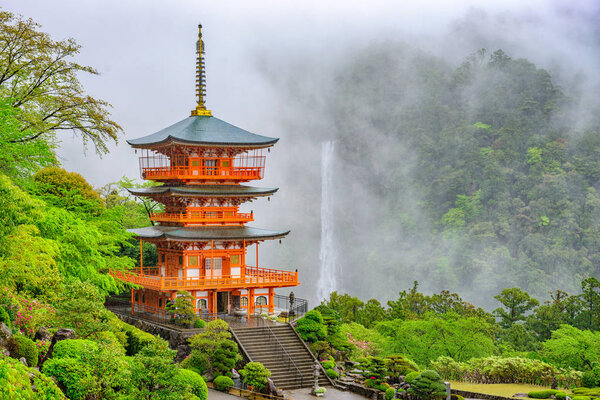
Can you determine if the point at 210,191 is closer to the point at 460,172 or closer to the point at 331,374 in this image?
the point at 331,374

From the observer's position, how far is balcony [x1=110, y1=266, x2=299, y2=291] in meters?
27.8

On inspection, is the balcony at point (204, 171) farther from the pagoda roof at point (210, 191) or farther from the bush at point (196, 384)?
the bush at point (196, 384)

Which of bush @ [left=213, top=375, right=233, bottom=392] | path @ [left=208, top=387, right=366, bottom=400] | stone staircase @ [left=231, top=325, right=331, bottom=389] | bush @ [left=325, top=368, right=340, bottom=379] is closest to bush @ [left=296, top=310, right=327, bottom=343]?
stone staircase @ [left=231, top=325, right=331, bottom=389]

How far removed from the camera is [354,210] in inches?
3442

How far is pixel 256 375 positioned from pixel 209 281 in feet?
21.7

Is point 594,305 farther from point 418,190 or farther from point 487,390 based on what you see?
point 418,190

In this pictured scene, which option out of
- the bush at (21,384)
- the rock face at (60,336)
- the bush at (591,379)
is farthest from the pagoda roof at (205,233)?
the bush at (21,384)

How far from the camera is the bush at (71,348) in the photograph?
1567 cm

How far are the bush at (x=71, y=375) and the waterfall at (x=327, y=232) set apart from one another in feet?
215

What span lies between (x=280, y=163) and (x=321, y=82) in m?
15.0

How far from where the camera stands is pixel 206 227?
96.8ft

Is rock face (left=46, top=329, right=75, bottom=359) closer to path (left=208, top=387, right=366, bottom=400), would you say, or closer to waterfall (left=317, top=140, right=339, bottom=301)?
path (left=208, top=387, right=366, bottom=400)

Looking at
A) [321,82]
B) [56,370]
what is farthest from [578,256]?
[56,370]

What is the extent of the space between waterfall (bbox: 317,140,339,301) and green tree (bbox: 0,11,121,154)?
54.6m
